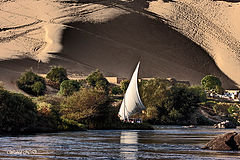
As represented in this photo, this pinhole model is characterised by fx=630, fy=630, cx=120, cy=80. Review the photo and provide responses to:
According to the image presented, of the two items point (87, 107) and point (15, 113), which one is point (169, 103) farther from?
point (15, 113)

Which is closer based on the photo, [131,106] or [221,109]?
[131,106]

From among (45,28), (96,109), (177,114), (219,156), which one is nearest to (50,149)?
(219,156)

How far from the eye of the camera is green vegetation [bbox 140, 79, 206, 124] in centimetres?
7612

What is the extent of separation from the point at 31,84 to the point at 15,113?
59081 mm

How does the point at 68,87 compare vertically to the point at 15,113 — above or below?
above

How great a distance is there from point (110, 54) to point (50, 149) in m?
155

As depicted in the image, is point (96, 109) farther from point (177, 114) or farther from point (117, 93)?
point (117, 93)

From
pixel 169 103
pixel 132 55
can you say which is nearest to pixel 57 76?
pixel 169 103

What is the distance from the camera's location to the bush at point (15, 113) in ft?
136

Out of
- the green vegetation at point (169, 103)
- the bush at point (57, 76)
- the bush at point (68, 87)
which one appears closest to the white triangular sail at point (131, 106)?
the green vegetation at point (169, 103)

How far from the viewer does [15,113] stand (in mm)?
41875

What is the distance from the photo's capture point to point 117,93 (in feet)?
358

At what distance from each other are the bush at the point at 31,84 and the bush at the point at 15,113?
2083 inches

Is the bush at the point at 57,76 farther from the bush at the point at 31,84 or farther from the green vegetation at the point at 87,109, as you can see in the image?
the green vegetation at the point at 87,109
